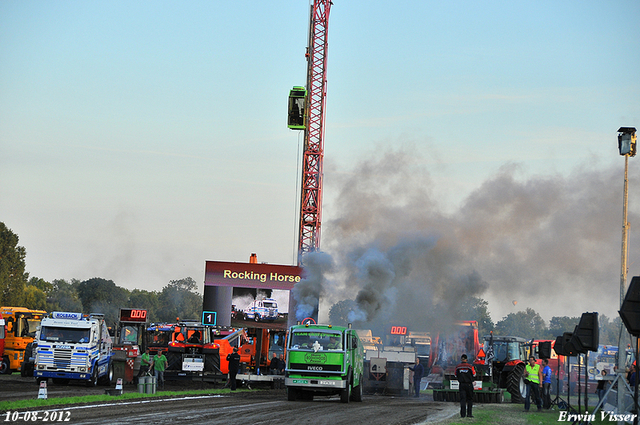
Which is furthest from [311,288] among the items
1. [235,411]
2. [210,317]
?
[235,411]

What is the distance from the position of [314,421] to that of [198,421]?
314cm

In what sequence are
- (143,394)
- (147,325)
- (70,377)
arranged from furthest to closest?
(147,325) → (70,377) → (143,394)

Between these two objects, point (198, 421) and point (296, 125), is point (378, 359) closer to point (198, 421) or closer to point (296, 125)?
point (198, 421)

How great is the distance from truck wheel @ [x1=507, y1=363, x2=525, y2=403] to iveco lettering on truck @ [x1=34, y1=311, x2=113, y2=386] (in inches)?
673

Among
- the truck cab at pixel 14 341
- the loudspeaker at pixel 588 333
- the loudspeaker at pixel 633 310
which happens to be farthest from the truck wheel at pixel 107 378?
the loudspeaker at pixel 633 310

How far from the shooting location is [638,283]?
46.8ft

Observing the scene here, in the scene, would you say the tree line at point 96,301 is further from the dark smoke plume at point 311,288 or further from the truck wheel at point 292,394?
the truck wheel at point 292,394

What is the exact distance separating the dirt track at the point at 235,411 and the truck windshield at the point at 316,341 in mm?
1931

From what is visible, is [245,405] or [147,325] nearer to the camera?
[245,405]

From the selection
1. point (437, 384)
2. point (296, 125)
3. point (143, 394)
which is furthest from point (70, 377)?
point (296, 125)

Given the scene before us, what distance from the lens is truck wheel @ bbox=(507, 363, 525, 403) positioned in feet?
101

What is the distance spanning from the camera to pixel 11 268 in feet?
320

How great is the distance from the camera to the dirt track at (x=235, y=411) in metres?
18.9

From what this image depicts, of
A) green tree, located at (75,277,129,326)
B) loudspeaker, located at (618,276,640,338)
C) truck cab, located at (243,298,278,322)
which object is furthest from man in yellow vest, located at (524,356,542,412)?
green tree, located at (75,277,129,326)
